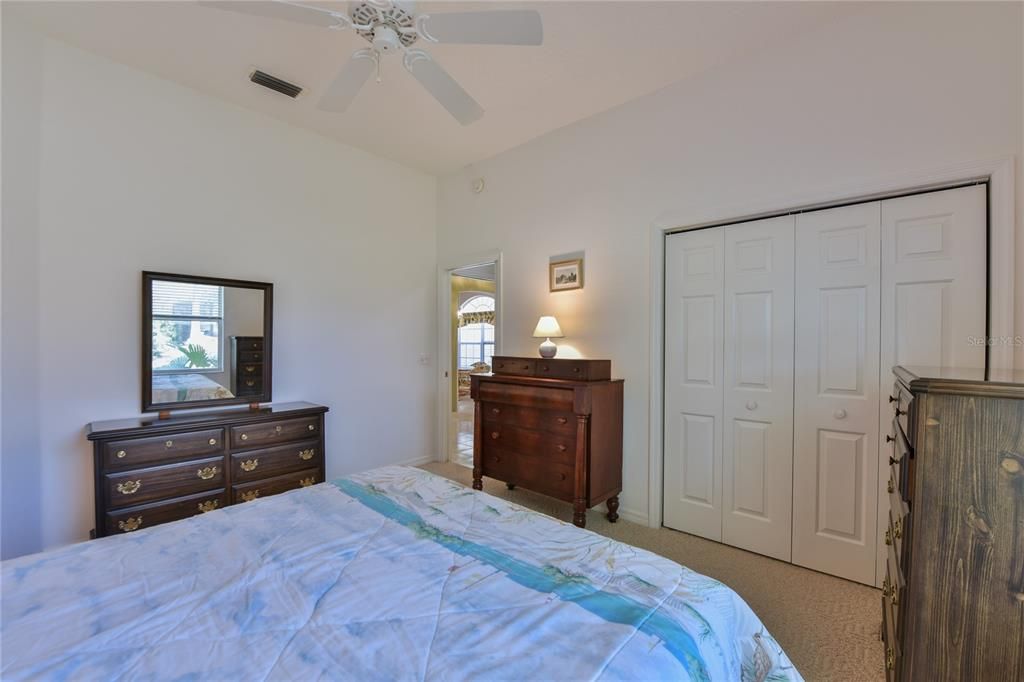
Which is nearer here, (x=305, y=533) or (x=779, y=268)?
(x=305, y=533)

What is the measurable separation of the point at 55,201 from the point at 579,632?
347 centimetres

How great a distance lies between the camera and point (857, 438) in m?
2.26

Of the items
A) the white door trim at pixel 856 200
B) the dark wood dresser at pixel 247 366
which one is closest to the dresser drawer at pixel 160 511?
the dark wood dresser at pixel 247 366

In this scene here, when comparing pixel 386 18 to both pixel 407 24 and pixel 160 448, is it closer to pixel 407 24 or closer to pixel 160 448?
pixel 407 24

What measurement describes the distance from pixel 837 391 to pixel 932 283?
2.15 ft

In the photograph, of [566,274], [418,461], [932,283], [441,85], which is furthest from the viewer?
[418,461]

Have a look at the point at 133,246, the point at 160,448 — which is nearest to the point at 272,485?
the point at 160,448

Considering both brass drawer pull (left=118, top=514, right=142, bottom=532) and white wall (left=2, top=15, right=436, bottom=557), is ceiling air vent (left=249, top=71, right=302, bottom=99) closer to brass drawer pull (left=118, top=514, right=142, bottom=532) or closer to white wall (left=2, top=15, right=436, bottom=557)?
white wall (left=2, top=15, right=436, bottom=557)

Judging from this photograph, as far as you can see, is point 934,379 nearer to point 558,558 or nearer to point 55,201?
point 558,558

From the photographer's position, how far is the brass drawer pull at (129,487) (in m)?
2.37

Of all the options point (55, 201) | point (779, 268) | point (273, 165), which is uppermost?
point (273, 165)

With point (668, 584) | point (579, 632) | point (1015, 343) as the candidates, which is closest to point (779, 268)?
point (1015, 343)

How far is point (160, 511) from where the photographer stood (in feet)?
8.17

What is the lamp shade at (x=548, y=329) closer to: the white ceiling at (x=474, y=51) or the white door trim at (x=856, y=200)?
the white door trim at (x=856, y=200)
